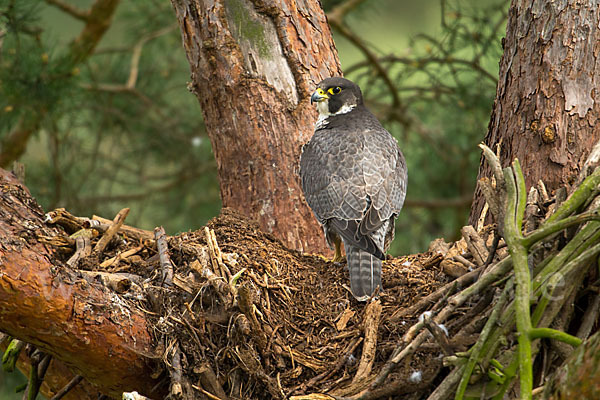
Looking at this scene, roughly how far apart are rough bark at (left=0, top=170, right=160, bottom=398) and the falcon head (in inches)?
71.0

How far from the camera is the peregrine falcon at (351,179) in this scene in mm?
3555

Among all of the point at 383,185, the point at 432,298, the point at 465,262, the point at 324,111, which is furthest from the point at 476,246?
the point at 324,111

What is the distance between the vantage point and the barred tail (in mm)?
2908

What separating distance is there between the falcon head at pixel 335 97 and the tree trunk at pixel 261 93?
0.23 ft

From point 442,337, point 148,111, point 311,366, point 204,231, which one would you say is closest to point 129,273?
point 204,231

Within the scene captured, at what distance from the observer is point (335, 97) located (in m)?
4.06

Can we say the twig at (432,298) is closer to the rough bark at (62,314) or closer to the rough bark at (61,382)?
the rough bark at (62,314)

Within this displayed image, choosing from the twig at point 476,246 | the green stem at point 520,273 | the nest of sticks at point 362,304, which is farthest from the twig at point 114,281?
the green stem at point 520,273

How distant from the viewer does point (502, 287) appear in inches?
84.7

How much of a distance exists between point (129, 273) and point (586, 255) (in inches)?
72.1

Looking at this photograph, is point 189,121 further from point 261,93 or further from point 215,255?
point 215,255

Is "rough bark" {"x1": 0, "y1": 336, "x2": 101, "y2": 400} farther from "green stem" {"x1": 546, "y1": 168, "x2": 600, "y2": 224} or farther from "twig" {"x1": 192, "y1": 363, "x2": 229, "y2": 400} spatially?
"green stem" {"x1": 546, "y1": 168, "x2": 600, "y2": 224}

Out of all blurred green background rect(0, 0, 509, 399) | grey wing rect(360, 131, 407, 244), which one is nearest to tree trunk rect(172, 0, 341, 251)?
grey wing rect(360, 131, 407, 244)

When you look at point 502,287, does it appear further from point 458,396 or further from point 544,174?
point 544,174
